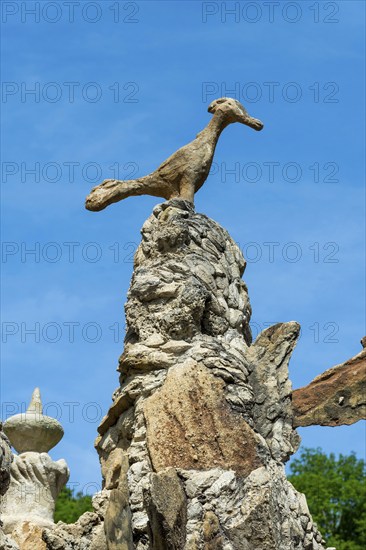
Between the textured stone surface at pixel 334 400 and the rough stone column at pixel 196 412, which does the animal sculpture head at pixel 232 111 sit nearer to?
the rough stone column at pixel 196 412

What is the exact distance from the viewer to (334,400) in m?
16.0

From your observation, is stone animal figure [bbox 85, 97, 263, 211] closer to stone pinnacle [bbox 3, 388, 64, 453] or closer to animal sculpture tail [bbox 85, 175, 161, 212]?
animal sculpture tail [bbox 85, 175, 161, 212]

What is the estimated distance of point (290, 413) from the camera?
1594 centimetres

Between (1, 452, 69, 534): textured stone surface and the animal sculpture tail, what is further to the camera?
the animal sculpture tail

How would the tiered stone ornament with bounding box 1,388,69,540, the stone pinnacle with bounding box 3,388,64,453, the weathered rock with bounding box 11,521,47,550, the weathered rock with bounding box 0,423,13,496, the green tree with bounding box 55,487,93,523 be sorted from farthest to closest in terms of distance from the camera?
the green tree with bounding box 55,487,93,523, the stone pinnacle with bounding box 3,388,64,453, the tiered stone ornament with bounding box 1,388,69,540, the weathered rock with bounding box 11,521,47,550, the weathered rock with bounding box 0,423,13,496

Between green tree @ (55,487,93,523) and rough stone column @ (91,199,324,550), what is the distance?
20.6m

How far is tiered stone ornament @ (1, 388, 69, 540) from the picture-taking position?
52.2ft

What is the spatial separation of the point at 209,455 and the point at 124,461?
84 cm

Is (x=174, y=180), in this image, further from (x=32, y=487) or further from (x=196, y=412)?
(x=32, y=487)

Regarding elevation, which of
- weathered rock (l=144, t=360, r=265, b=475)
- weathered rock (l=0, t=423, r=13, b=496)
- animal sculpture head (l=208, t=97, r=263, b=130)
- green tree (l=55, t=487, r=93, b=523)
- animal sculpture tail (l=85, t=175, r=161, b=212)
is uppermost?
green tree (l=55, t=487, r=93, b=523)

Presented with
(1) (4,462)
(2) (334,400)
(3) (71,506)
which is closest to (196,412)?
(2) (334,400)

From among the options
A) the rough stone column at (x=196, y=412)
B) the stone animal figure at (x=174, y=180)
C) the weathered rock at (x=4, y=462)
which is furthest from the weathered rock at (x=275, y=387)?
the weathered rock at (x=4, y=462)

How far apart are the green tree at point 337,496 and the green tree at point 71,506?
16.8 feet

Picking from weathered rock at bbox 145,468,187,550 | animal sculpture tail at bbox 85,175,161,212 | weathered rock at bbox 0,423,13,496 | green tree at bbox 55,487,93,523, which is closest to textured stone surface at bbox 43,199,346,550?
weathered rock at bbox 145,468,187,550
